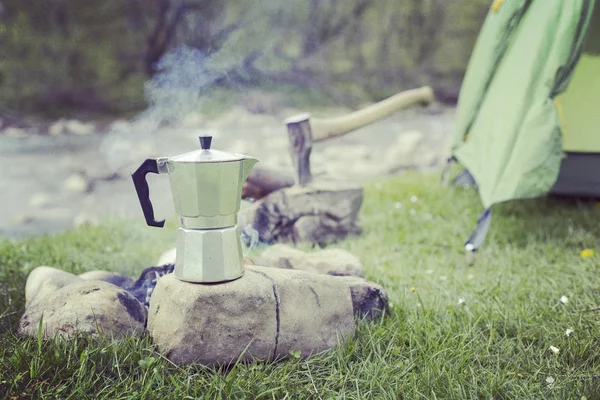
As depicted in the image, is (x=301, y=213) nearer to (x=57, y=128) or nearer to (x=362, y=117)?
(x=362, y=117)

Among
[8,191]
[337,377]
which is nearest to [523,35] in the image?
[337,377]

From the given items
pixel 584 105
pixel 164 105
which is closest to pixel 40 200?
pixel 164 105

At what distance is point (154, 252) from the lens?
2.67 meters

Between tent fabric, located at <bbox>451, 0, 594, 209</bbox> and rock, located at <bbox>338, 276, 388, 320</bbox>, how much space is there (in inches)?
36.6

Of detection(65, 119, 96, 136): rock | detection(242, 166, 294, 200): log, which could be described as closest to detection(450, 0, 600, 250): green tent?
detection(242, 166, 294, 200): log

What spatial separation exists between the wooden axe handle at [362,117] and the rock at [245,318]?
4.08ft

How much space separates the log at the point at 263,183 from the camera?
Answer: 111 inches

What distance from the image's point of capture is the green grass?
1.37m

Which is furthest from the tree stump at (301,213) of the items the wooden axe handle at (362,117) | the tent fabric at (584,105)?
the tent fabric at (584,105)

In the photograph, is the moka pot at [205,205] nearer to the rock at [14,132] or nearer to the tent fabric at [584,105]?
the tent fabric at [584,105]

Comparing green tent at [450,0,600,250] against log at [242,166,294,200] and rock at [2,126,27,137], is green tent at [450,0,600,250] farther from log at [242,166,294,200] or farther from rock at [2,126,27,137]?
rock at [2,126,27,137]

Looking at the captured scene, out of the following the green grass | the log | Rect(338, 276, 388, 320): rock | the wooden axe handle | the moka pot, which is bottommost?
the green grass

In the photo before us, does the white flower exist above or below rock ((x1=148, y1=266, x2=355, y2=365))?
below

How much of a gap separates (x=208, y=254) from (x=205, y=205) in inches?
5.2
